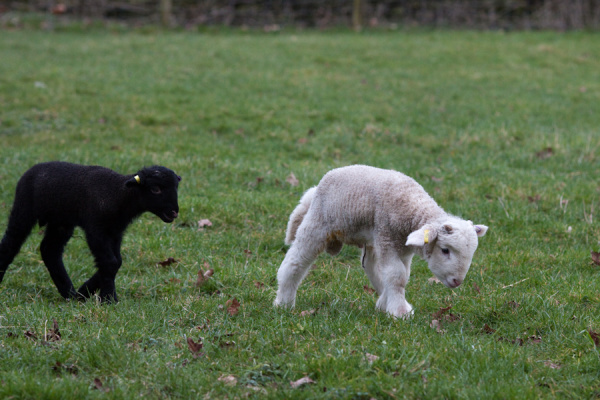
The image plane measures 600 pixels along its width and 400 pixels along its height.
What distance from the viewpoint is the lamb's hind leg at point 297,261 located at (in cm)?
563

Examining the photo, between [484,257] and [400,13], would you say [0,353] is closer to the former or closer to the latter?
[484,257]

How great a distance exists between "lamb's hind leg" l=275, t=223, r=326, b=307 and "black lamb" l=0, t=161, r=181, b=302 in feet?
3.67

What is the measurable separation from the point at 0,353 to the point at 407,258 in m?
3.25

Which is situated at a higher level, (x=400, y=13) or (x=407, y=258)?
(x=400, y=13)

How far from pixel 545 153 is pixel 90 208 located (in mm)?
8454

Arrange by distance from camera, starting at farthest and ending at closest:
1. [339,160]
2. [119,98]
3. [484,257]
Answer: [119,98], [339,160], [484,257]

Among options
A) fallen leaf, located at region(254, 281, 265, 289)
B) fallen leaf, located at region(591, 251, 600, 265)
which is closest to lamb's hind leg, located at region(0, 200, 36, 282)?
fallen leaf, located at region(254, 281, 265, 289)

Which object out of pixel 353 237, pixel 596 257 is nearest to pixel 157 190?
pixel 353 237

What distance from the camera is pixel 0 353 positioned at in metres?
4.41

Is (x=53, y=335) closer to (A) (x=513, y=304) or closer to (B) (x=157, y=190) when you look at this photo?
(B) (x=157, y=190)

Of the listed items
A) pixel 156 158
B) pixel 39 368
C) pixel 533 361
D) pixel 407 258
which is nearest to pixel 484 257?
pixel 407 258

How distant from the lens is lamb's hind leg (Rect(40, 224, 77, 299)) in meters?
6.19

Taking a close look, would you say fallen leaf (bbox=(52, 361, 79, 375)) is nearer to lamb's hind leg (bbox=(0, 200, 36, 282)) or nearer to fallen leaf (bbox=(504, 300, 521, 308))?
lamb's hind leg (bbox=(0, 200, 36, 282))

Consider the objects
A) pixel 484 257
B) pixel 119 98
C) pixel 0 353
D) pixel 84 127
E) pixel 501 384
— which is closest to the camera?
pixel 501 384
